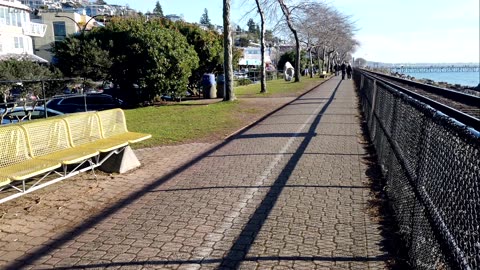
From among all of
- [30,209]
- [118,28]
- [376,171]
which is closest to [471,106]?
[376,171]

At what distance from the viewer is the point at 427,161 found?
12.2ft

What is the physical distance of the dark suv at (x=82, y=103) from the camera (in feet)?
56.1

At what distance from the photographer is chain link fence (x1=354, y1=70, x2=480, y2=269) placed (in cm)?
253

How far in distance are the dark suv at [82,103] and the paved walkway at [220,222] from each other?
1045 cm

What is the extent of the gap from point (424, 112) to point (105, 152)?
192 inches

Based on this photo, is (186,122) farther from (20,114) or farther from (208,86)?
(208,86)

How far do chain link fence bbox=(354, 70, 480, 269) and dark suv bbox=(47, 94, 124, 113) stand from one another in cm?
1455

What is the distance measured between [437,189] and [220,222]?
2408 mm

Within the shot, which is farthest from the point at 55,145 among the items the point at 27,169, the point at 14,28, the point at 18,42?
the point at 18,42

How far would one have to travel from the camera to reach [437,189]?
331 cm

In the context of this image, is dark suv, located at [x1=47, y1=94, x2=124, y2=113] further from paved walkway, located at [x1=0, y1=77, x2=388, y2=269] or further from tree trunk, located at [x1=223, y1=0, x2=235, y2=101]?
paved walkway, located at [x1=0, y1=77, x2=388, y2=269]

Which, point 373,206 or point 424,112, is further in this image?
point 373,206

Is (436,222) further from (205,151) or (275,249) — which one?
(205,151)

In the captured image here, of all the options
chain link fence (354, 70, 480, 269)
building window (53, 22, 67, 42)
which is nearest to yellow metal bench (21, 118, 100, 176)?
chain link fence (354, 70, 480, 269)
